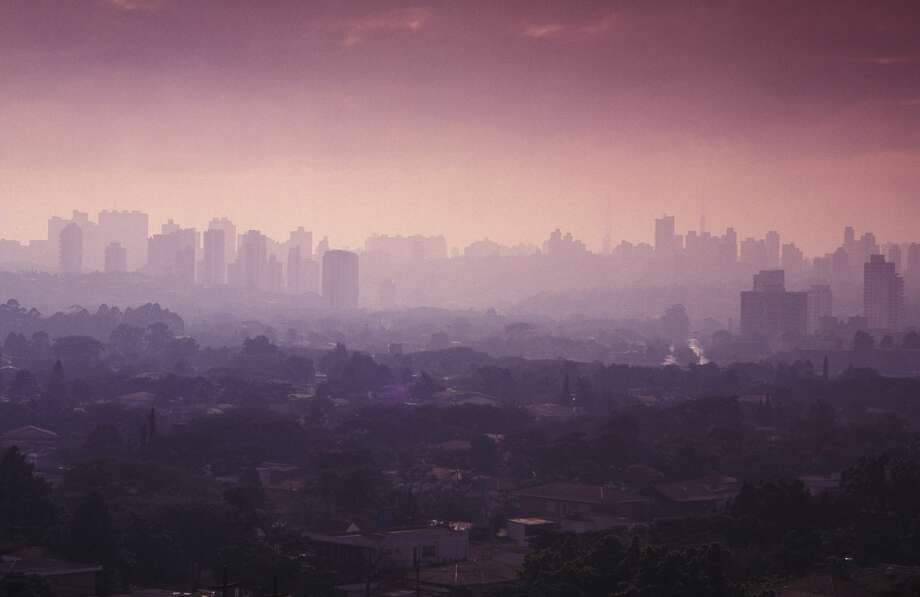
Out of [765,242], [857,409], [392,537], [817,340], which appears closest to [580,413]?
[857,409]

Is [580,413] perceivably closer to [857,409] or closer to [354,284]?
[857,409]

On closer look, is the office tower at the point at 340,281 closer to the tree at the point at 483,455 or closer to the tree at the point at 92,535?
the tree at the point at 483,455

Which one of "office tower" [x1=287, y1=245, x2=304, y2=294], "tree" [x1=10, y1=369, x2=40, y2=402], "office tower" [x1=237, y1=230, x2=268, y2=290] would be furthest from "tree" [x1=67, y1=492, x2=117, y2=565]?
"office tower" [x1=287, y1=245, x2=304, y2=294]

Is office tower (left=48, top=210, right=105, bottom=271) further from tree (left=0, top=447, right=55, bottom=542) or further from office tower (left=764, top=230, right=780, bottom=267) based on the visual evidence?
tree (left=0, top=447, right=55, bottom=542)

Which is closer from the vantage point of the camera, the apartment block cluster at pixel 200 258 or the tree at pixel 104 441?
the tree at pixel 104 441

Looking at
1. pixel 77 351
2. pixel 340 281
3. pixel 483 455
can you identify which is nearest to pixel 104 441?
pixel 483 455

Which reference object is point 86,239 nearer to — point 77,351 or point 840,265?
point 840,265

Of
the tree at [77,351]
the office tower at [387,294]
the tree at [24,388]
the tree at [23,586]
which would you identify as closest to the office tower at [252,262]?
the office tower at [387,294]
